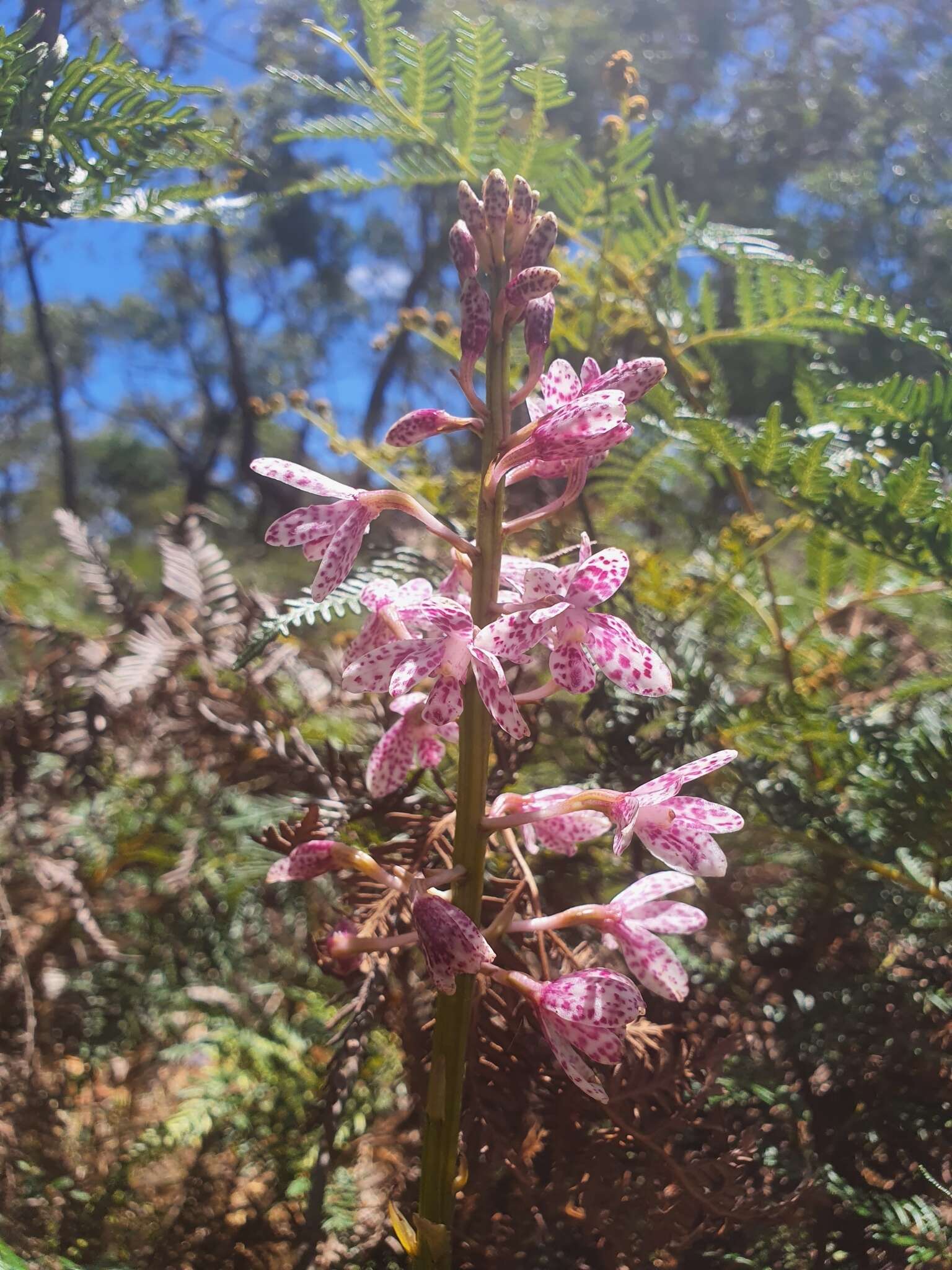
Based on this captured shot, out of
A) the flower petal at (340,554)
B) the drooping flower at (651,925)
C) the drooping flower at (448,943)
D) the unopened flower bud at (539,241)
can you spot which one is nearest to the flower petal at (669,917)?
the drooping flower at (651,925)

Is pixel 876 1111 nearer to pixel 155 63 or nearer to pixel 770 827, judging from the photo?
pixel 770 827

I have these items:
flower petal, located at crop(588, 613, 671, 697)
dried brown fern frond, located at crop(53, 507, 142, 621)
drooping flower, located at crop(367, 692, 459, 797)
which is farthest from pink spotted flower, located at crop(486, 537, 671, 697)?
dried brown fern frond, located at crop(53, 507, 142, 621)

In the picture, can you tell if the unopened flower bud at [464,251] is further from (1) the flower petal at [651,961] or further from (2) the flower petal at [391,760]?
(1) the flower petal at [651,961]

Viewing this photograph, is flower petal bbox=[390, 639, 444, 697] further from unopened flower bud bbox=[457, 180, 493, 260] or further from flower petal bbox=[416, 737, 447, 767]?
unopened flower bud bbox=[457, 180, 493, 260]

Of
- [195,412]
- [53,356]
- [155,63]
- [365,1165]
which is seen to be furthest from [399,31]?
[195,412]

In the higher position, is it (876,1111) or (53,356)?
(53,356)

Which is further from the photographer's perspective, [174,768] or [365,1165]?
[174,768]

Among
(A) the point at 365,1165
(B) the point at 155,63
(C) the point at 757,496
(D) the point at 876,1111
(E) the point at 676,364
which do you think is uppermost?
(B) the point at 155,63
